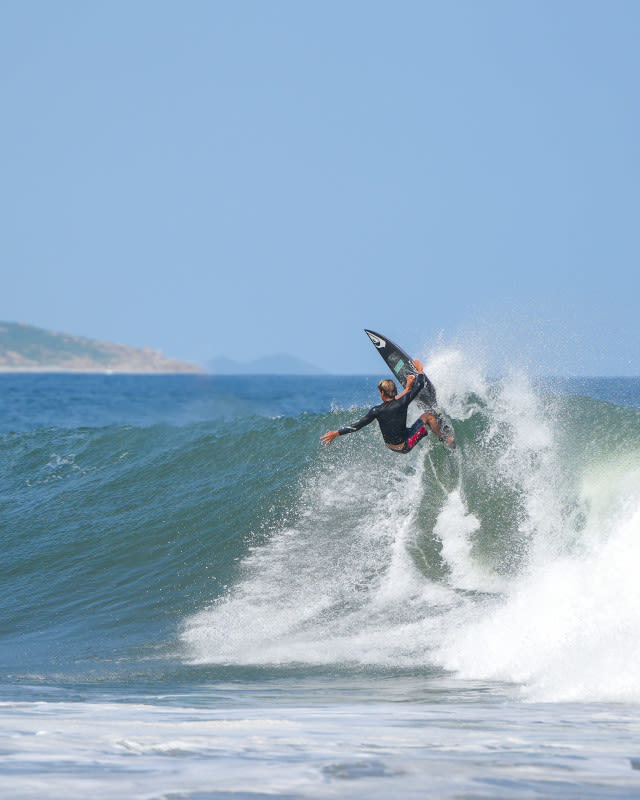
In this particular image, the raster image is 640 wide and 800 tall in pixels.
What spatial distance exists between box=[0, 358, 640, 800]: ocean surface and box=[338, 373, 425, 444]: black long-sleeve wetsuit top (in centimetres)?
129

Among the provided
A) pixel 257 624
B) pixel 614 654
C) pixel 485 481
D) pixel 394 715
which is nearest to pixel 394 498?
Answer: pixel 485 481

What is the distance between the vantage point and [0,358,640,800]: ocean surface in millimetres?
4539

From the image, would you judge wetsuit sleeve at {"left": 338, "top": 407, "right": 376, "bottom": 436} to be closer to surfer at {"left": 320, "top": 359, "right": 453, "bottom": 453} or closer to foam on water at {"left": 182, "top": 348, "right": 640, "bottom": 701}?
surfer at {"left": 320, "top": 359, "right": 453, "bottom": 453}

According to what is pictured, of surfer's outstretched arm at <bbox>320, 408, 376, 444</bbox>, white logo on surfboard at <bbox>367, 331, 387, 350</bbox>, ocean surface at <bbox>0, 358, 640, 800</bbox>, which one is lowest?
ocean surface at <bbox>0, 358, 640, 800</bbox>

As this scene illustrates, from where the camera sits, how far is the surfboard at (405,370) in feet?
37.9

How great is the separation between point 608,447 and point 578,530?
6.31 feet

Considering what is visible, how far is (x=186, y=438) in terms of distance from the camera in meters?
17.9

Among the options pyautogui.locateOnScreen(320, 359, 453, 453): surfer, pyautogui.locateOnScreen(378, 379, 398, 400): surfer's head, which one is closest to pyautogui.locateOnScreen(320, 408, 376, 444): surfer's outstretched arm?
pyautogui.locateOnScreen(320, 359, 453, 453): surfer

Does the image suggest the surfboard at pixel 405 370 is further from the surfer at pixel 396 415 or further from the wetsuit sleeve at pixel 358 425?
the wetsuit sleeve at pixel 358 425

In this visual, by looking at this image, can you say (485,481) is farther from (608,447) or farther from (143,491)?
(143,491)

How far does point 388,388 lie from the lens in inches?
398

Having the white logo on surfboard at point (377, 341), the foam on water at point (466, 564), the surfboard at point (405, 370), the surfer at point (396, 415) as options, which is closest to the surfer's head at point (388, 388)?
the surfer at point (396, 415)

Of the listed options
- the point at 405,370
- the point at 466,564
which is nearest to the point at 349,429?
the point at 466,564

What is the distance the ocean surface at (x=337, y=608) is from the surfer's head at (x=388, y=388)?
6.03 ft
